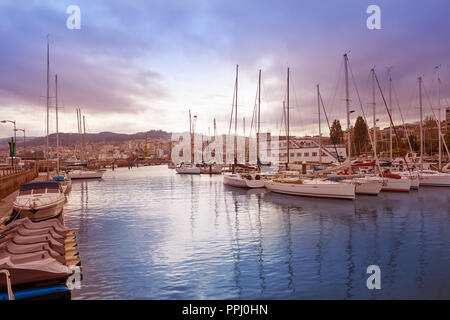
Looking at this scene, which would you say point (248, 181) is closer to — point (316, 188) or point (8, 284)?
point (316, 188)

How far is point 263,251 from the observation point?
14.6m

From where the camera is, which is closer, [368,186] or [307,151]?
[368,186]

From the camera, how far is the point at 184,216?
23.8m

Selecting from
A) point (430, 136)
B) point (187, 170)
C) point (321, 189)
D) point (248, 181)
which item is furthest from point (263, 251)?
point (430, 136)

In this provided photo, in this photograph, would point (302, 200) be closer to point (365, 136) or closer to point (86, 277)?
point (86, 277)

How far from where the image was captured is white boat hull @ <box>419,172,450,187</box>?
135ft

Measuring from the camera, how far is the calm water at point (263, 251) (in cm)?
1027

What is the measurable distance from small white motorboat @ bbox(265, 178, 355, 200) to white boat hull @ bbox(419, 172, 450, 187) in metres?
20.0

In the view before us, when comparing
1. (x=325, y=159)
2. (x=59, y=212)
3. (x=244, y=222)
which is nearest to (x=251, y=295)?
(x=244, y=222)

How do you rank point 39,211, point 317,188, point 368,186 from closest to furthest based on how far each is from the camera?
point 39,211 → point 317,188 → point 368,186

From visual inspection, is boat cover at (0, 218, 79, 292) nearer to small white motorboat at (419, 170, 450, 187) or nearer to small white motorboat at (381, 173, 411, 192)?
small white motorboat at (381, 173, 411, 192)

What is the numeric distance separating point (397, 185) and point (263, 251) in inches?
1175

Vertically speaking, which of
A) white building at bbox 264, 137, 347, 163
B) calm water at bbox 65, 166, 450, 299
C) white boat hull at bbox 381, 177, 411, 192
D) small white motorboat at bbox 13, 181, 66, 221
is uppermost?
white building at bbox 264, 137, 347, 163

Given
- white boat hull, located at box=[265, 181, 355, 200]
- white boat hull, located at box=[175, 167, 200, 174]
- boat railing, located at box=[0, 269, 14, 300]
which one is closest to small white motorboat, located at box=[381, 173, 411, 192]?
white boat hull, located at box=[265, 181, 355, 200]
